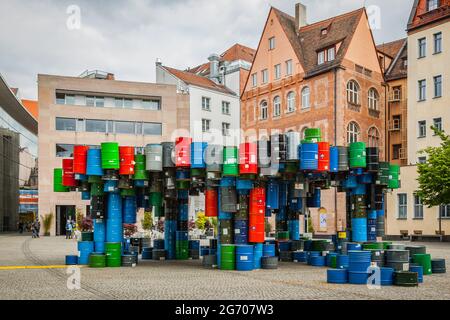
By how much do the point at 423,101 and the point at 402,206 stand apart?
8828 mm

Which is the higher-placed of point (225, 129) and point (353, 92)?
point (353, 92)

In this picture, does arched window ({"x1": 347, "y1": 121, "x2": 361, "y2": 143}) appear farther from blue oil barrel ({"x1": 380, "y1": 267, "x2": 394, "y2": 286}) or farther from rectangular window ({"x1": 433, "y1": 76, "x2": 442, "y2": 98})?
blue oil barrel ({"x1": 380, "y1": 267, "x2": 394, "y2": 286})

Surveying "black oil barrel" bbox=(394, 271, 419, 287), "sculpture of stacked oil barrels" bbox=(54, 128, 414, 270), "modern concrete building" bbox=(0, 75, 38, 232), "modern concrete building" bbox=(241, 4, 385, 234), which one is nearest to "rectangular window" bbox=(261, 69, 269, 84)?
"modern concrete building" bbox=(241, 4, 385, 234)

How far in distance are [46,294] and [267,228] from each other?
4115 centimetres

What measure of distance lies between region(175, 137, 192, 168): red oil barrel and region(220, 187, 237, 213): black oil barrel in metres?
1.72

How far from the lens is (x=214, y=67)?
81312 millimetres

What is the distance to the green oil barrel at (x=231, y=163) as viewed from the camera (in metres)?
22.1

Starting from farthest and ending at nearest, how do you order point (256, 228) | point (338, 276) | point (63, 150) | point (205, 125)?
point (205, 125) → point (63, 150) → point (256, 228) → point (338, 276)

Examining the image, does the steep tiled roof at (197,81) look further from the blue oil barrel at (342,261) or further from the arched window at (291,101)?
the blue oil barrel at (342,261)

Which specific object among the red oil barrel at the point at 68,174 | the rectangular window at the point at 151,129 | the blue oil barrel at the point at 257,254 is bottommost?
the blue oil barrel at the point at 257,254

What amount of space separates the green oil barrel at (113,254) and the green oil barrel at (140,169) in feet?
9.10

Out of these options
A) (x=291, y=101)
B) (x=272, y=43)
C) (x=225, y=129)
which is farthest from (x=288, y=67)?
(x=225, y=129)

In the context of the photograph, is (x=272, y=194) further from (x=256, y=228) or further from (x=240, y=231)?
(x=240, y=231)

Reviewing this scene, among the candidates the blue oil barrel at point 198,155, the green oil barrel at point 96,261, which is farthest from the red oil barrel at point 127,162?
the green oil barrel at point 96,261
